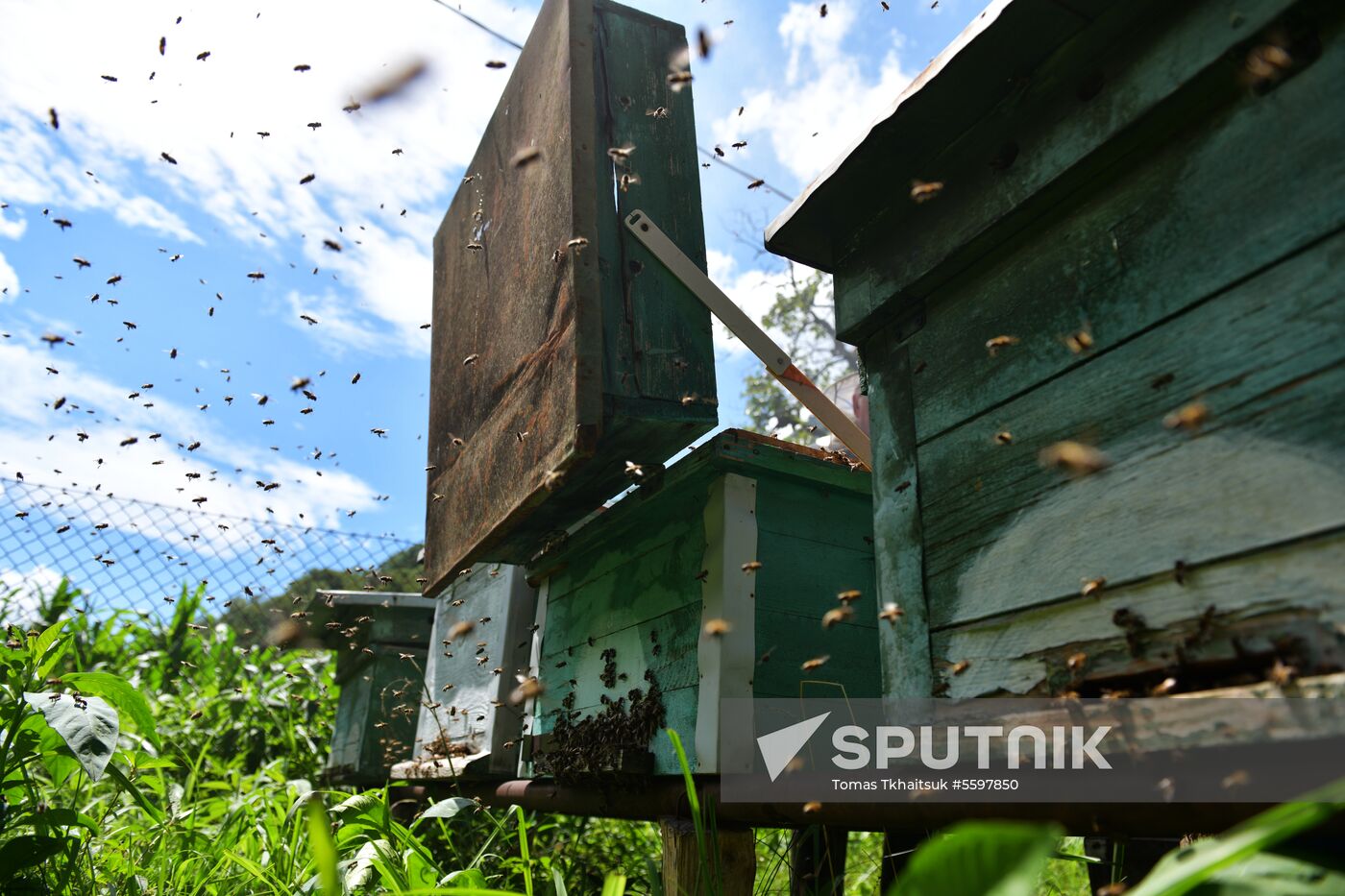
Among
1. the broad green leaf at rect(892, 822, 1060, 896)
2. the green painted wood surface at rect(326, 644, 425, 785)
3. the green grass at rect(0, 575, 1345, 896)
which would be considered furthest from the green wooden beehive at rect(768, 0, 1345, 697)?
the green painted wood surface at rect(326, 644, 425, 785)

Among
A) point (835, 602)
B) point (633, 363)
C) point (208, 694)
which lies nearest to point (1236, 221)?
point (633, 363)

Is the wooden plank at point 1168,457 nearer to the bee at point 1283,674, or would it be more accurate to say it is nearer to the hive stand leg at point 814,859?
the bee at point 1283,674

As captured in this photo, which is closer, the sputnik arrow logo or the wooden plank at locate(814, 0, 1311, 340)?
the wooden plank at locate(814, 0, 1311, 340)

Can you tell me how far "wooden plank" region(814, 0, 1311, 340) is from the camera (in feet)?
4.61

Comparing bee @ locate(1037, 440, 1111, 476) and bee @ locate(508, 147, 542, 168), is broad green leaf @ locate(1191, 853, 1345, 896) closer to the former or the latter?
bee @ locate(1037, 440, 1111, 476)

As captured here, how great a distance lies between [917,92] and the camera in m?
1.70

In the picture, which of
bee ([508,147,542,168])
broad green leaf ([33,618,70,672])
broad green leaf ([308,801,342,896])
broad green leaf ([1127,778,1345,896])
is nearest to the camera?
broad green leaf ([308,801,342,896])

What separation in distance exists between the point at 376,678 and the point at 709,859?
410cm

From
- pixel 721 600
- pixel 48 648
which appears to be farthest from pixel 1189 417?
pixel 48 648

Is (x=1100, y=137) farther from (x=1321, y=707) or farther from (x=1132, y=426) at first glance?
(x=1321, y=707)

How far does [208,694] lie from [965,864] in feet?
23.9

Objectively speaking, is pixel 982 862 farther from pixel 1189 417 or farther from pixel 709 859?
pixel 709 859


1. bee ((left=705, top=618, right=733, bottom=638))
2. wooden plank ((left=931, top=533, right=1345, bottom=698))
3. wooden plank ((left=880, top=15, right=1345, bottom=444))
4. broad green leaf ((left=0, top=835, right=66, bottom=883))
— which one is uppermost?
wooden plank ((left=880, top=15, right=1345, bottom=444))

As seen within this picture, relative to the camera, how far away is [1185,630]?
125cm
